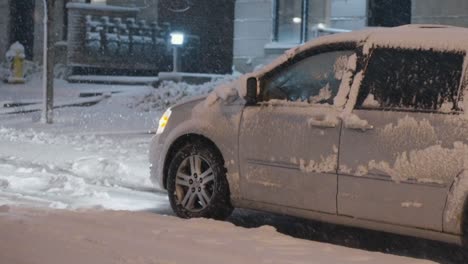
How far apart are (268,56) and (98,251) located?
17.8 m

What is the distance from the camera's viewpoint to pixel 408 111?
6270 millimetres

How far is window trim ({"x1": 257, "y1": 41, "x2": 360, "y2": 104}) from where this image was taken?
22.5 ft

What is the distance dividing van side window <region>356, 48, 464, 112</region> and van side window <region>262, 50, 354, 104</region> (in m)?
0.30

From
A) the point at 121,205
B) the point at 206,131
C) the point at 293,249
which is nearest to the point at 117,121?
the point at 121,205

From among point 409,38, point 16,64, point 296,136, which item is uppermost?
point 409,38

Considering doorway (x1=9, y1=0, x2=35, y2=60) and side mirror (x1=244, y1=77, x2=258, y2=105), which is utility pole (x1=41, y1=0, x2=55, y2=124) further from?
doorway (x1=9, y1=0, x2=35, y2=60)

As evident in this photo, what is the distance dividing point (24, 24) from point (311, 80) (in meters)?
22.4

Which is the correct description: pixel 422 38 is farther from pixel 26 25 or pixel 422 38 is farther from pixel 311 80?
pixel 26 25

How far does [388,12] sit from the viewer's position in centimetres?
2195

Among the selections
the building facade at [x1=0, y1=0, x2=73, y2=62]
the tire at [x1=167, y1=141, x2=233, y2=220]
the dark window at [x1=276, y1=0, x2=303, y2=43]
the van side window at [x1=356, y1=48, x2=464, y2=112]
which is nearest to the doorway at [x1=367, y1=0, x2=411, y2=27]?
the dark window at [x1=276, y1=0, x2=303, y2=43]

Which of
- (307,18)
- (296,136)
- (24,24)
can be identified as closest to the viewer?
(296,136)

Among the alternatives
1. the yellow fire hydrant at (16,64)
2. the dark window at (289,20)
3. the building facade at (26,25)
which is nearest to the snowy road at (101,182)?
the yellow fire hydrant at (16,64)

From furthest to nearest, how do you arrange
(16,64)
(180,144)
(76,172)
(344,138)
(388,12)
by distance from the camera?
(16,64) → (388,12) → (76,172) → (180,144) → (344,138)

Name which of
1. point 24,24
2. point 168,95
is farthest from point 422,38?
point 24,24
